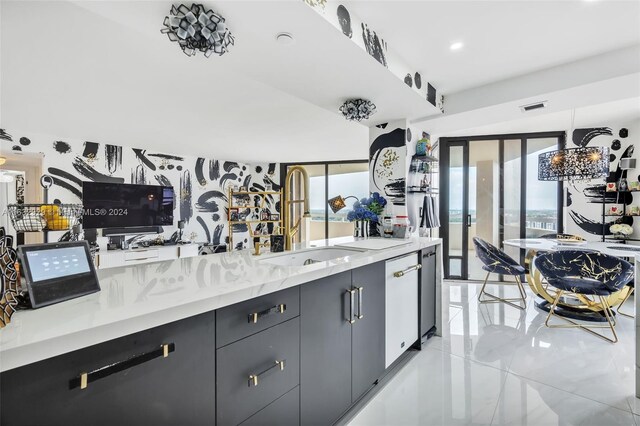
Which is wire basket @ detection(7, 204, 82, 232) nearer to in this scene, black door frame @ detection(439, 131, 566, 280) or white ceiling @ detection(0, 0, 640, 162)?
white ceiling @ detection(0, 0, 640, 162)

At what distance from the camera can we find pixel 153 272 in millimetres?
1424

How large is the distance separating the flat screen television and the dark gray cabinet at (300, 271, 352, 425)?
4924mm

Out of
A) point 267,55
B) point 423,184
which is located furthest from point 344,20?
point 423,184

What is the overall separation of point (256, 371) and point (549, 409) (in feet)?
5.86

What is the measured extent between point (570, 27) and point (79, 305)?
2938 millimetres

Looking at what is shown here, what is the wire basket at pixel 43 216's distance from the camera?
3.50 feet

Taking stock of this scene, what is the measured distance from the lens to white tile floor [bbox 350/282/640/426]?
67.9 inches

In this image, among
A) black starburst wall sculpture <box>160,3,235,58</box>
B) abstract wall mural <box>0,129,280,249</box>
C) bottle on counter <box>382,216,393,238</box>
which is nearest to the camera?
black starburst wall sculpture <box>160,3,235,58</box>

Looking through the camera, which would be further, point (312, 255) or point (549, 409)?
point (312, 255)

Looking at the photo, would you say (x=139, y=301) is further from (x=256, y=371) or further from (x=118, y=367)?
(x=256, y=371)

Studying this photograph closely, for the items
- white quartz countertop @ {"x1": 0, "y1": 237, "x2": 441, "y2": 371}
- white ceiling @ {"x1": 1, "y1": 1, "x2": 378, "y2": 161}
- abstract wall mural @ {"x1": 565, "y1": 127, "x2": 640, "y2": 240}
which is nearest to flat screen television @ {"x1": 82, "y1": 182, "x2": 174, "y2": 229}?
white ceiling @ {"x1": 1, "y1": 1, "x2": 378, "y2": 161}

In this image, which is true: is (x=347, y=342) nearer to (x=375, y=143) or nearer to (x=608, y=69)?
(x=375, y=143)

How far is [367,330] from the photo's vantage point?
73.1 inches

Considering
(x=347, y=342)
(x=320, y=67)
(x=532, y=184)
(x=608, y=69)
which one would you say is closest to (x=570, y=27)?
(x=608, y=69)
